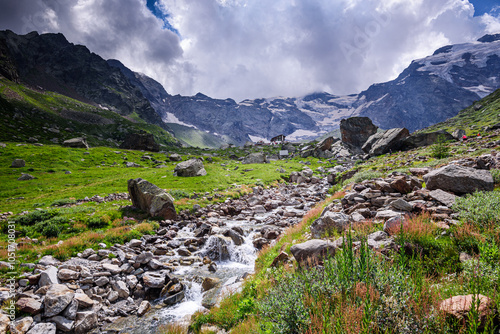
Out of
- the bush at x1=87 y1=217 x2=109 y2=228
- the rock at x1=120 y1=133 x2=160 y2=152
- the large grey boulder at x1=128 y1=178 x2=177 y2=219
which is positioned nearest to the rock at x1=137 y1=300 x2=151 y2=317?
the bush at x1=87 y1=217 x2=109 y2=228

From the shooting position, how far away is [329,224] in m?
9.22

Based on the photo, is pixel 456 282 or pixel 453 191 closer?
pixel 456 282

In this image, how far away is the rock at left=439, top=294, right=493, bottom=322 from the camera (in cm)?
300

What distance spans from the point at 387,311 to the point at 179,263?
12.1 metres

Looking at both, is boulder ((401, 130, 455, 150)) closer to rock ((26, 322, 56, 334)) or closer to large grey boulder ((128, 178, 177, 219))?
large grey boulder ((128, 178, 177, 219))

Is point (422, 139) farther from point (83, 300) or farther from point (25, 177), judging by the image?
point (25, 177)

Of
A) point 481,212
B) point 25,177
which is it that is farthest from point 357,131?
point 25,177

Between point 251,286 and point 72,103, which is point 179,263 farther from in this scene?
point 72,103

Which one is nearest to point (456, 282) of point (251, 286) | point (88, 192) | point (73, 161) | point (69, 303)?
point (251, 286)

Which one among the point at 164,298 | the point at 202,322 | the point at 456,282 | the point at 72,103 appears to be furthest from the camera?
the point at 72,103

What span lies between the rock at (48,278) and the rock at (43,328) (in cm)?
213

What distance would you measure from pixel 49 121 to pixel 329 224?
159 meters

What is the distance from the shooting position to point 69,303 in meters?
7.91

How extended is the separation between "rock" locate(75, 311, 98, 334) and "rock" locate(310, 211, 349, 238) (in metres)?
9.77
